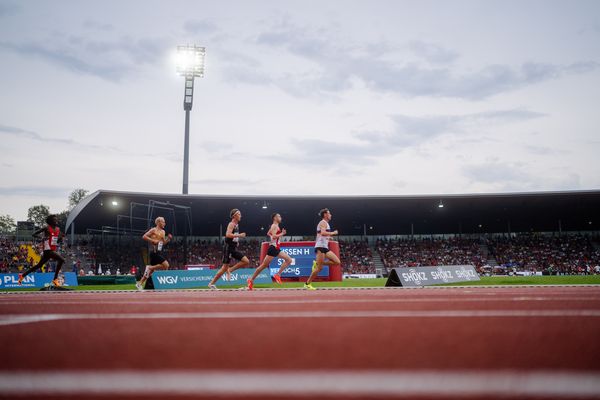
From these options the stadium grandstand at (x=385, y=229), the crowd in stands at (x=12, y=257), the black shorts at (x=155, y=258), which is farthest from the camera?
the stadium grandstand at (x=385, y=229)

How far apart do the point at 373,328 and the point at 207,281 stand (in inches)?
603

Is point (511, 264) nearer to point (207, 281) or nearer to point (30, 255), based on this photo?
point (207, 281)

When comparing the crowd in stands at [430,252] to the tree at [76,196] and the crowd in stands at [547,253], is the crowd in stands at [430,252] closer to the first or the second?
the crowd in stands at [547,253]

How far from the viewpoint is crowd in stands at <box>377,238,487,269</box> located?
47.3m

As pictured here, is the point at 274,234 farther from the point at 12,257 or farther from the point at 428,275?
the point at 12,257

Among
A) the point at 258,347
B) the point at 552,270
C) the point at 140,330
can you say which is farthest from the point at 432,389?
the point at 552,270

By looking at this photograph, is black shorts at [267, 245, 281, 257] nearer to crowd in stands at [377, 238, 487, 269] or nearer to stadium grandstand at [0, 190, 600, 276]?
stadium grandstand at [0, 190, 600, 276]

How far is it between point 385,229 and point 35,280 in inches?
1569

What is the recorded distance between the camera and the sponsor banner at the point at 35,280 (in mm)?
18750

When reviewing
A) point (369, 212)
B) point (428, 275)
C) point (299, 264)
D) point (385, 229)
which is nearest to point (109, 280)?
point (299, 264)

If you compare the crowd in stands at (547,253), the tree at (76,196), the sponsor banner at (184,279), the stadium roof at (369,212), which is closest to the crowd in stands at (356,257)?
the stadium roof at (369,212)

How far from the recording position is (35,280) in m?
19.0

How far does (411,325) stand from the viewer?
9.50ft

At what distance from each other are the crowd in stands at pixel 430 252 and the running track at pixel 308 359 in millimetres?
44978
